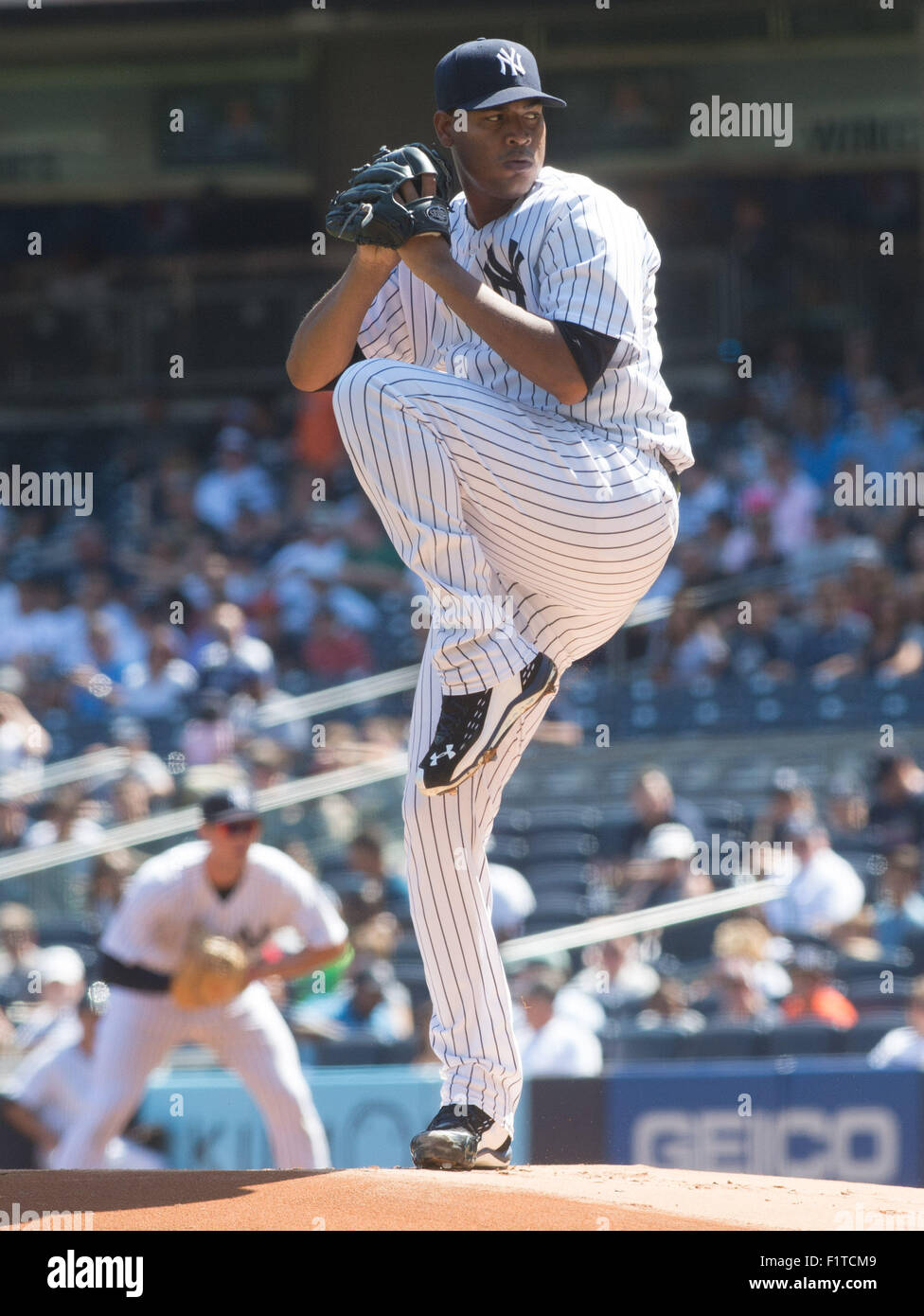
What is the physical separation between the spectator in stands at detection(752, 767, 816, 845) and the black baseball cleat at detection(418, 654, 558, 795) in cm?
487

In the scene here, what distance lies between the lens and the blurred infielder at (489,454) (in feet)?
9.86

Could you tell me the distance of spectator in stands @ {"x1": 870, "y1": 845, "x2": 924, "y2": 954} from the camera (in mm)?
7254

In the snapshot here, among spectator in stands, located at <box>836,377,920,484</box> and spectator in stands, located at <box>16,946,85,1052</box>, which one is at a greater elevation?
spectator in stands, located at <box>836,377,920,484</box>

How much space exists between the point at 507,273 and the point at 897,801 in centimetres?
524

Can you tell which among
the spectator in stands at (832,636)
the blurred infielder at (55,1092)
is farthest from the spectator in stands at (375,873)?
the spectator in stands at (832,636)

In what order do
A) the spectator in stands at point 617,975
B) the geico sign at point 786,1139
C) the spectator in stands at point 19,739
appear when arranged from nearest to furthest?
the geico sign at point 786,1139
the spectator in stands at point 617,975
the spectator in stands at point 19,739

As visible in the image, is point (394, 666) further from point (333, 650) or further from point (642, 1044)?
point (642, 1044)

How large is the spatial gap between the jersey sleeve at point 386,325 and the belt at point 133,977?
3.23 meters

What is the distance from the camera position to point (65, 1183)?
3.12 meters

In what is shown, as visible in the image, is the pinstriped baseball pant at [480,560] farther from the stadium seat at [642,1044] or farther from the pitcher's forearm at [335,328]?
the stadium seat at [642,1044]

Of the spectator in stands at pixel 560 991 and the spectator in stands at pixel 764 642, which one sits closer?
the spectator in stands at pixel 560 991

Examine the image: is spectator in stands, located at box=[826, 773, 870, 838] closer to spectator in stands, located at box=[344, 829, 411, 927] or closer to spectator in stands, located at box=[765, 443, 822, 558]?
spectator in stands, located at box=[765, 443, 822, 558]

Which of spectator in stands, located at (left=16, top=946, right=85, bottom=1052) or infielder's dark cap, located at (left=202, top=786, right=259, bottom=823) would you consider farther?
spectator in stands, located at (left=16, top=946, right=85, bottom=1052)

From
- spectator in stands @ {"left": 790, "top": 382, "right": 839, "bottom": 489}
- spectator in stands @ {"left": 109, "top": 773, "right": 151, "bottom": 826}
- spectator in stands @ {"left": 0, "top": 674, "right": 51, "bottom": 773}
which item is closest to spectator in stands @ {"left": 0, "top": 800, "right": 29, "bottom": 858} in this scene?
spectator in stands @ {"left": 0, "top": 674, "right": 51, "bottom": 773}
